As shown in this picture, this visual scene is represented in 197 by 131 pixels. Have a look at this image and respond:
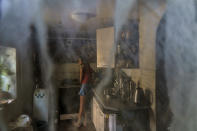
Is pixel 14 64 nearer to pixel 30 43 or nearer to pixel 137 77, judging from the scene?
pixel 30 43

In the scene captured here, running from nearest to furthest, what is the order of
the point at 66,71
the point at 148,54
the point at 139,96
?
the point at 66,71
the point at 148,54
the point at 139,96

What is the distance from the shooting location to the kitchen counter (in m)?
0.91

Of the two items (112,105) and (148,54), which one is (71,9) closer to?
(148,54)

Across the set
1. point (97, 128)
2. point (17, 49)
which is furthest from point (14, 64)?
point (97, 128)

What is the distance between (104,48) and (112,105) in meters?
0.48

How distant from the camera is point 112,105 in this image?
3.10 feet

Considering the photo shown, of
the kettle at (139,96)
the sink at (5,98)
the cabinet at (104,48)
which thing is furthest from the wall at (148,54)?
the sink at (5,98)

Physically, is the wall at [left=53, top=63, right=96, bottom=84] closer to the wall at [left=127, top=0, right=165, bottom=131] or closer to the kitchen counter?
the kitchen counter

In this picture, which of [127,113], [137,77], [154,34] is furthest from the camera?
[137,77]

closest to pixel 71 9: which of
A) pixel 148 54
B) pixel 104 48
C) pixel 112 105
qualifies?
pixel 104 48

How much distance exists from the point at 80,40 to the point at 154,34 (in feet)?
1.50

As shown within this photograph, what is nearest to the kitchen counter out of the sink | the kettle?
the kettle

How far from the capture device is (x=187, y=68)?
1.83ft

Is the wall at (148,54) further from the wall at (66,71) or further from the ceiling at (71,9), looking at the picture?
the wall at (66,71)
